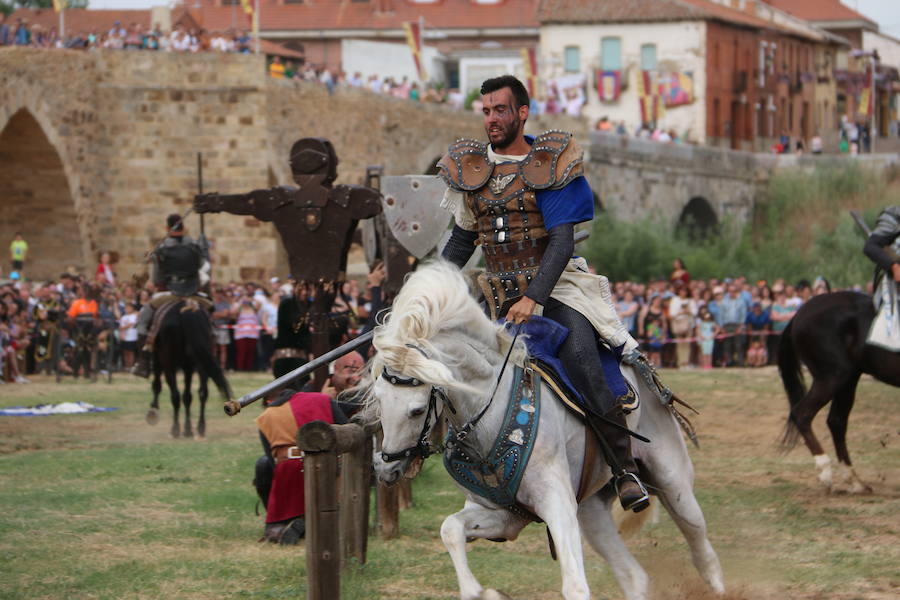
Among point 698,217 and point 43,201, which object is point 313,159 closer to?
point 43,201

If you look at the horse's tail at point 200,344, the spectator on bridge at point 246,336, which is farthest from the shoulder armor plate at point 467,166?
the spectator on bridge at point 246,336

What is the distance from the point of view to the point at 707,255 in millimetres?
53656

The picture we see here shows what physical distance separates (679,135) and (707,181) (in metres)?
12.4

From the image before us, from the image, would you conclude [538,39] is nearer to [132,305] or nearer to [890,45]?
[890,45]

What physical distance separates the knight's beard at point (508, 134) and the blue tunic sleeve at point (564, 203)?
35 cm

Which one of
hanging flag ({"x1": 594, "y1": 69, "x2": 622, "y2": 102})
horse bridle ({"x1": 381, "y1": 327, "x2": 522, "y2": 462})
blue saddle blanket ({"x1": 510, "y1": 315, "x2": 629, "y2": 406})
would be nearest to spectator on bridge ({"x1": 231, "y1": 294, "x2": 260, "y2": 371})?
blue saddle blanket ({"x1": 510, "y1": 315, "x2": 629, "y2": 406})

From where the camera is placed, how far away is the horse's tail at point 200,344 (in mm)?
17156

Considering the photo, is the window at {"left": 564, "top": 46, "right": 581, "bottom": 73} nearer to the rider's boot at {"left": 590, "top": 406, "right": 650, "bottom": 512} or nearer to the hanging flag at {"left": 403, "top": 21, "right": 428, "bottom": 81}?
the hanging flag at {"left": 403, "top": 21, "right": 428, "bottom": 81}

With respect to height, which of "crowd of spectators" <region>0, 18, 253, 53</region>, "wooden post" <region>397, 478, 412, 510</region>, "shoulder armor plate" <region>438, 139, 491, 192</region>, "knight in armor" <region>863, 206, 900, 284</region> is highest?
"crowd of spectators" <region>0, 18, 253, 53</region>

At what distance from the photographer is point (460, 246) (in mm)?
7699

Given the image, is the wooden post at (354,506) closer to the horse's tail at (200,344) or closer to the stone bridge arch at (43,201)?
the horse's tail at (200,344)

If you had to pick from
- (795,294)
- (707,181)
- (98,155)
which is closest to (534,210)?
(795,294)

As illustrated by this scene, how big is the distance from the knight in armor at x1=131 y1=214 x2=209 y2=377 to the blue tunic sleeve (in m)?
9.94

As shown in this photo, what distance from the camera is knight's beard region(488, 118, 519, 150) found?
7438mm
